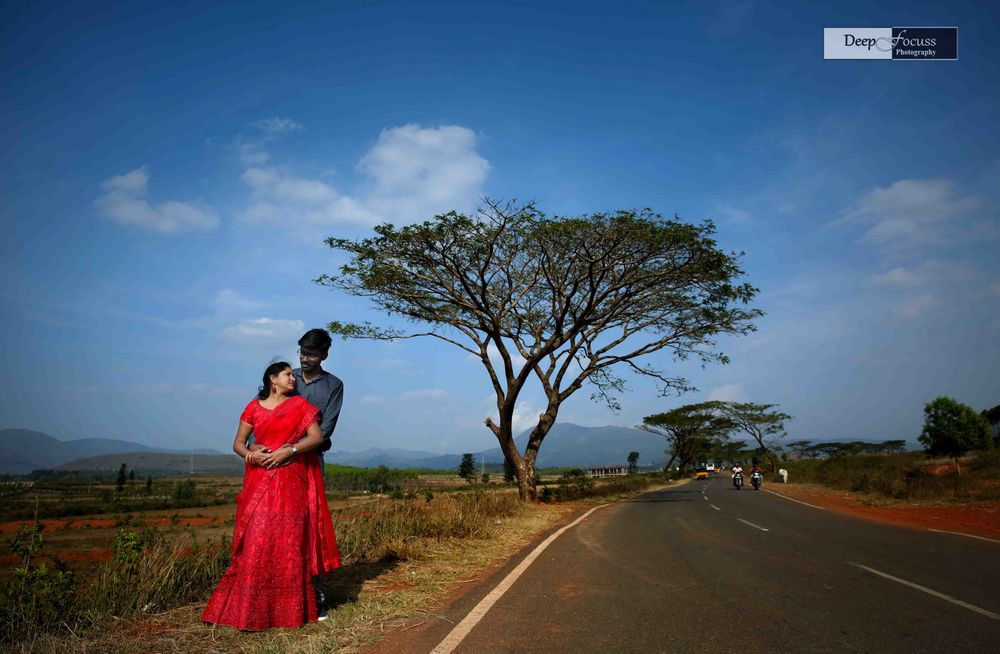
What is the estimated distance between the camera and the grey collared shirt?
463 cm

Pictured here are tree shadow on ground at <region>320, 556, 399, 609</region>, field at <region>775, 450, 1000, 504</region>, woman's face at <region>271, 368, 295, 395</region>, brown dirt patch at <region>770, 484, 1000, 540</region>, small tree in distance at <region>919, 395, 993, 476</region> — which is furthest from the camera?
small tree in distance at <region>919, 395, 993, 476</region>

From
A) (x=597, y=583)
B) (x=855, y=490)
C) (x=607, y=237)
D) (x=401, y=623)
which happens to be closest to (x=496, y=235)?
(x=607, y=237)

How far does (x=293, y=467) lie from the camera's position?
4.23m

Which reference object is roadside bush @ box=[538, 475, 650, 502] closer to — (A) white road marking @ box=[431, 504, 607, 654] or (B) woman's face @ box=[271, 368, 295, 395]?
(A) white road marking @ box=[431, 504, 607, 654]

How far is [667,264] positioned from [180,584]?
15.6 meters

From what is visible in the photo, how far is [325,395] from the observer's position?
473 cm

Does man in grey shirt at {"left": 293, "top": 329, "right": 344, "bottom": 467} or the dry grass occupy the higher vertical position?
man in grey shirt at {"left": 293, "top": 329, "right": 344, "bottom": 467}

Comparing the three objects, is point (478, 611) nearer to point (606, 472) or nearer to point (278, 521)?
point (278, 521)

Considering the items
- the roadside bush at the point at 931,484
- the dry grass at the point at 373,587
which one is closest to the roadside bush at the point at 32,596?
the dry grass at the point at 373,587

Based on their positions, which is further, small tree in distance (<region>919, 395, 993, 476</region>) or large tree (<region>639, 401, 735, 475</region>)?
large tree (<region>639, 401, 735, 475</region>)

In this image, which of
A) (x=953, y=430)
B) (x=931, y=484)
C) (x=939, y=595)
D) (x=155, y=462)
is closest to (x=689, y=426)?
(x=953, y=430)

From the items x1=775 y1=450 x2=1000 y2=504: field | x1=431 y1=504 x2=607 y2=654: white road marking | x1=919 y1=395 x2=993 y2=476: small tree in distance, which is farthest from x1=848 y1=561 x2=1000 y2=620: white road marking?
x1=919 y1=395 x2=993 y2=476: small tree in distance

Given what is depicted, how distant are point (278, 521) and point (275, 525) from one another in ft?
0.11

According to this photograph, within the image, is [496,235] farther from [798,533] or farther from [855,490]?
[855,490]
